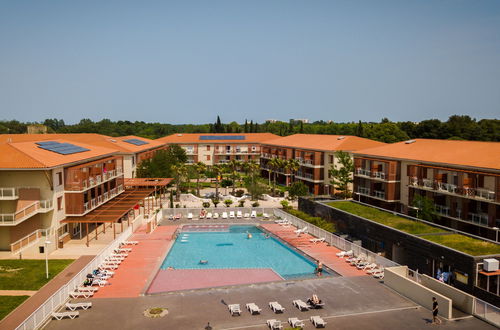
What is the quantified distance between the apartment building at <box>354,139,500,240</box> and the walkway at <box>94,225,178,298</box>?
21.4 meters

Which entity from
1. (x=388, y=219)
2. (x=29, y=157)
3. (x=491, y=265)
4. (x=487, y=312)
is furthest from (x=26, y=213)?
(x=491, y=265)

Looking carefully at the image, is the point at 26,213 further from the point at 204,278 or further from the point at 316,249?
the point at 316,249

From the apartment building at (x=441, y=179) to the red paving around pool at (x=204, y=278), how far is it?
1584 cm

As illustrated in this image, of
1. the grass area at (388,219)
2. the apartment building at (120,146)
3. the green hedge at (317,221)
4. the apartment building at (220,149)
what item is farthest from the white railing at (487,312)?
the apartment building at (220,149)

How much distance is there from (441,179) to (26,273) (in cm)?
3300

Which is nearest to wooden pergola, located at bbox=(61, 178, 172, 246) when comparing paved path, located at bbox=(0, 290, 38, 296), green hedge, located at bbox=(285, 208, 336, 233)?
paved path, located at bbox=(0, 290, 38, 296)

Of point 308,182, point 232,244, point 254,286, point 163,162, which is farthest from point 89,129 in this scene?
point 254,286

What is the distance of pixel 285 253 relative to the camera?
3522 centimetres

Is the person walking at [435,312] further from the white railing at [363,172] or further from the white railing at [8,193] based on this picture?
the white railing at [8,193]

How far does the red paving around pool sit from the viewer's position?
26719 mm

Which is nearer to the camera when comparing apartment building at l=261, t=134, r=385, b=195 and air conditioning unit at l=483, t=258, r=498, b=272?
air conditioning unit at l=483, t=258, r=498, b=272

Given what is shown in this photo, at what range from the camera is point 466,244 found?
2747cm

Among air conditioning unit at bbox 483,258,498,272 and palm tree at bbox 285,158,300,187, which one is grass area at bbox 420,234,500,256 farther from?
palm tree at bbox 285,158,300,187

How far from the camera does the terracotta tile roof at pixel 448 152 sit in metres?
34.8
